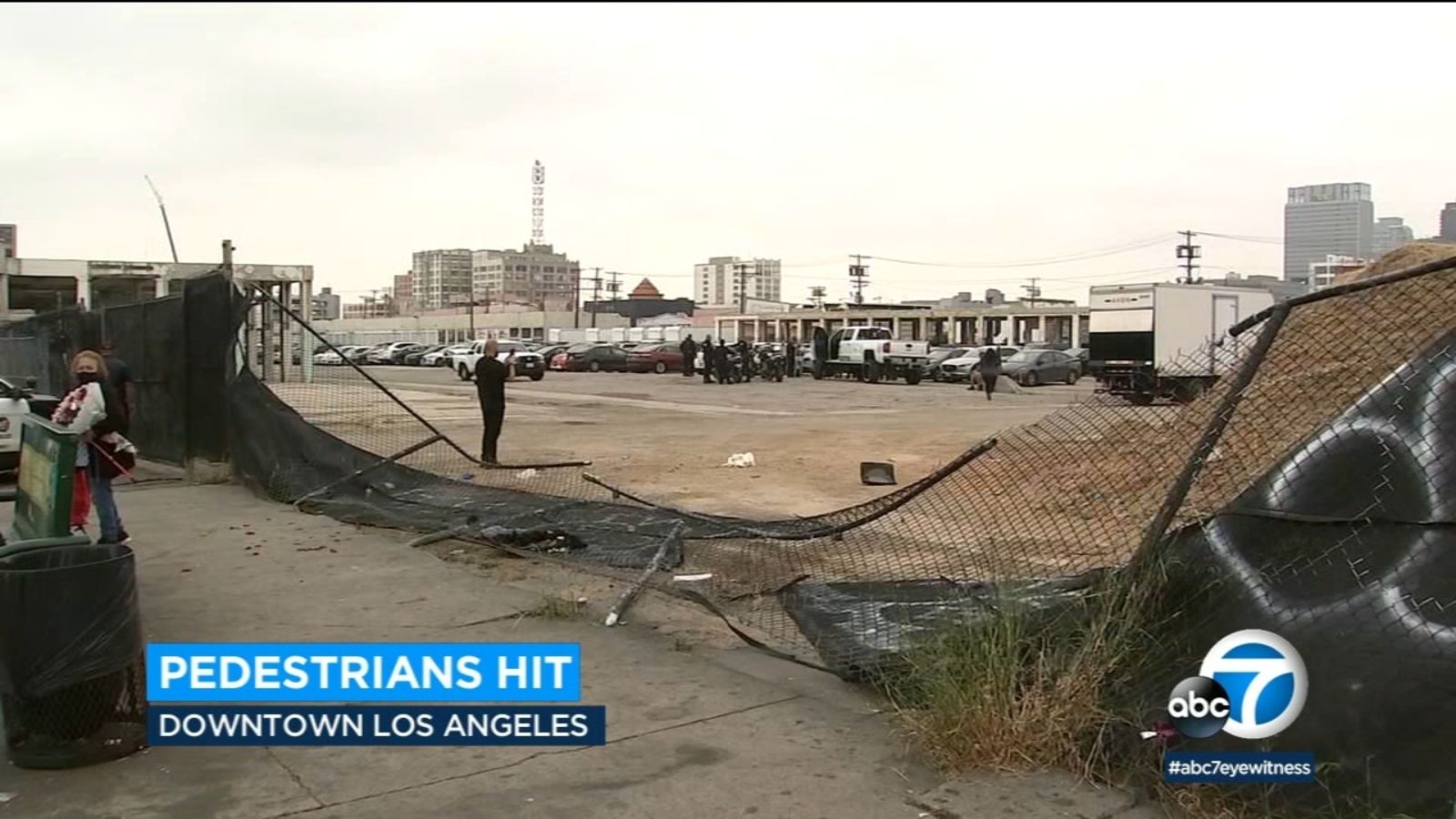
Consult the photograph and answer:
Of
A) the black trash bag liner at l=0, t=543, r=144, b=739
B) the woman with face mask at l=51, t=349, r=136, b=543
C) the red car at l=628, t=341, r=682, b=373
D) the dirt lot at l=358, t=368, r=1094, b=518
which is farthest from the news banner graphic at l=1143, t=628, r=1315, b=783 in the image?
the red car at l=628, t=341, r=682, b=373

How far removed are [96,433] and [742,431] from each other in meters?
13.3

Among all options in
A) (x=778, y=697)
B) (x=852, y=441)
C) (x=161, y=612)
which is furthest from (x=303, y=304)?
(x=778, y=697)

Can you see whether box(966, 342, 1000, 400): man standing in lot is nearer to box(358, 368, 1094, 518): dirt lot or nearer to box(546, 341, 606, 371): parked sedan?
box(358, 368, 1094, 518): dirt lot

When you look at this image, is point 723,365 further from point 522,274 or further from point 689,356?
point 522,274

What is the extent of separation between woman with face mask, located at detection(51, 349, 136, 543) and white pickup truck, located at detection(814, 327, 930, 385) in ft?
120

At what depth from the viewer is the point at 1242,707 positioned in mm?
3777

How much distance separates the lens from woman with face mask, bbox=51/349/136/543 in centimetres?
779

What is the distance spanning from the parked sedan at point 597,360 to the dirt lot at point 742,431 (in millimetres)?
14409

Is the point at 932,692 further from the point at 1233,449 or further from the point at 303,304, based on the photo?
the point at 303,304

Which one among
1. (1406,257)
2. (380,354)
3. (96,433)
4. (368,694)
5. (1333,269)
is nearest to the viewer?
(368,694)

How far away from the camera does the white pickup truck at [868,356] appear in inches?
1714

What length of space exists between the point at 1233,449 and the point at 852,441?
41.8ft

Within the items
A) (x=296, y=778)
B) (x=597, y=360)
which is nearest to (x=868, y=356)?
(x=597, y=360)

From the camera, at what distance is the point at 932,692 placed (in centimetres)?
437
